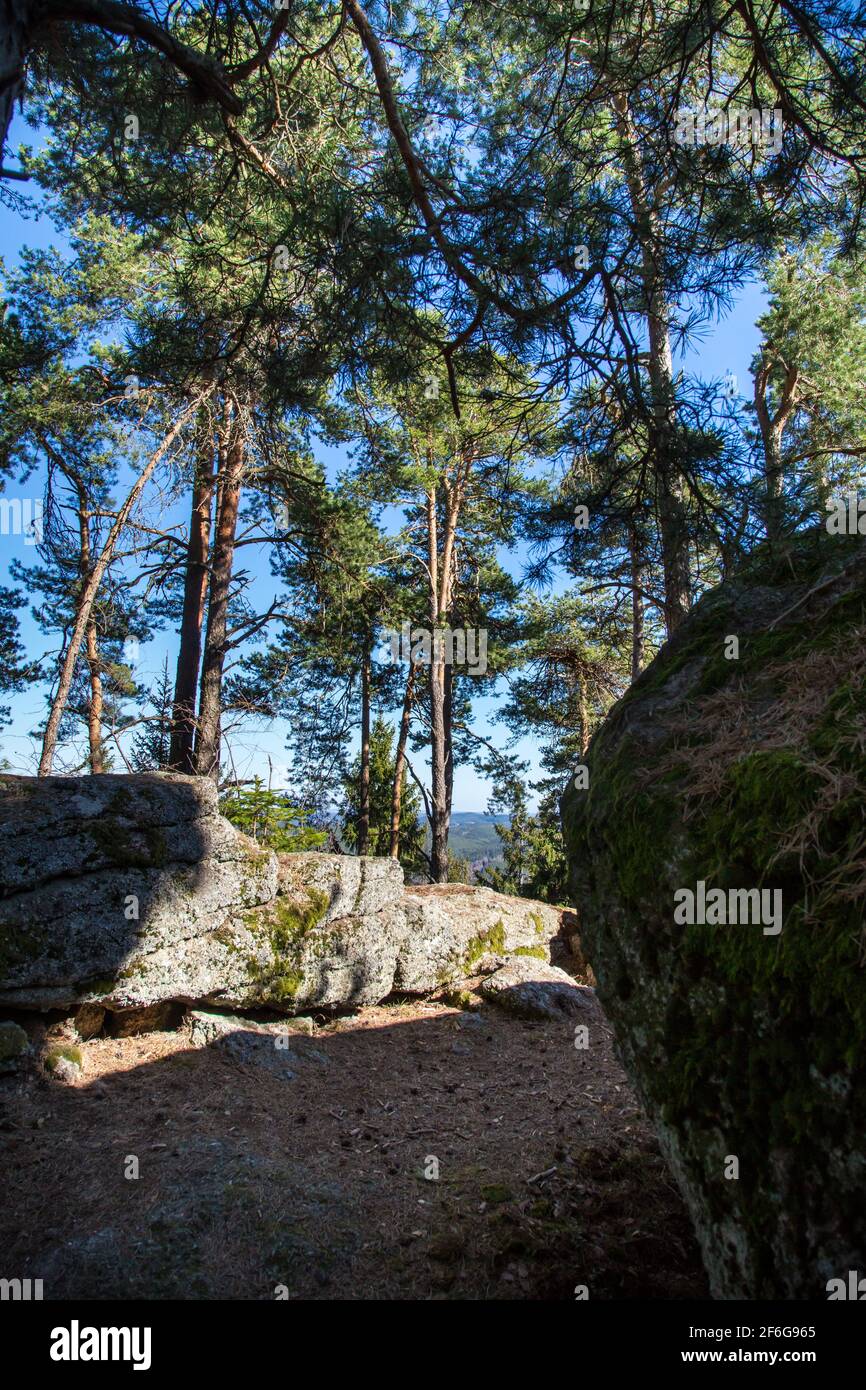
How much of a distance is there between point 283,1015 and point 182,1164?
2.69 m

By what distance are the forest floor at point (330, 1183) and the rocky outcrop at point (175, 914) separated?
0.55 m

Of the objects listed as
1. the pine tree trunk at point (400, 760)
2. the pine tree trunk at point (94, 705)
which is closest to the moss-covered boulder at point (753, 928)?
the pine tree trunk at point (94, 705)

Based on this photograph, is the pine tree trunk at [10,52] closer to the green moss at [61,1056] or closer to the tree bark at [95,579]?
the tree bark at [95,579]

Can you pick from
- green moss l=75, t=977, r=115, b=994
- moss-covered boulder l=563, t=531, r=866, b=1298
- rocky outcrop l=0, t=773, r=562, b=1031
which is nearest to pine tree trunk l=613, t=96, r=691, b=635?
moss-covered boulder l=563, t=531, r=866, b=1298

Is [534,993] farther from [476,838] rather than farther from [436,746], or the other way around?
[476,838]

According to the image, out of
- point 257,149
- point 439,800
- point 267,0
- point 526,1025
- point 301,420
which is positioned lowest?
point 526,1025

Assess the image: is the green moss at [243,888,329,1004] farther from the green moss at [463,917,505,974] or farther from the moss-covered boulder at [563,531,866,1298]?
the moss-covered boulder at [563,531,866,1298]

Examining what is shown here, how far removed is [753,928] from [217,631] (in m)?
9.79

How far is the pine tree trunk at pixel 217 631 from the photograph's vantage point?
400 inches

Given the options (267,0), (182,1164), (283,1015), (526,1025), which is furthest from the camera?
(526,1025)

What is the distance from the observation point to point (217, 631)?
10781 mm

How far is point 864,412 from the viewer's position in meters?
10.8
